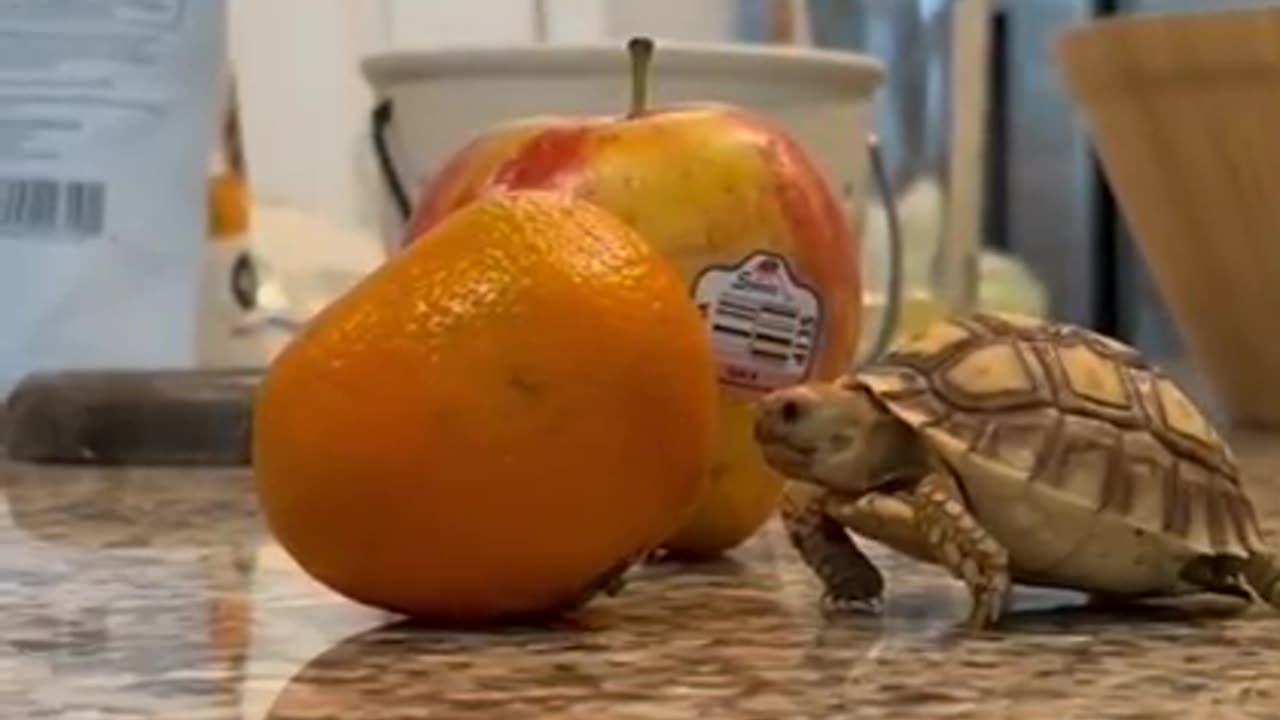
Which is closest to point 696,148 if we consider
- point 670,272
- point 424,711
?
point 670,272

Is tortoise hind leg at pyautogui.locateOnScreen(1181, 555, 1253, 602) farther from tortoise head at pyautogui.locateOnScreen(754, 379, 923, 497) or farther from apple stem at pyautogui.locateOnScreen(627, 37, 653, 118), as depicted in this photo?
apple stem at pyautogui.locateOnScreen(627, 37, 653, 118)

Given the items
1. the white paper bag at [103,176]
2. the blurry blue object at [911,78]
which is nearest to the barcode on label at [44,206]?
the white paper bag at [103,176]

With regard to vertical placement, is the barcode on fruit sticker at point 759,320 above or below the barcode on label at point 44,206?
above

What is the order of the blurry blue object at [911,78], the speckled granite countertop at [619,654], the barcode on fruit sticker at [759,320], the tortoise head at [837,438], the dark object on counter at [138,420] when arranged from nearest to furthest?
the speckled granite countertop at [619,654], the tortoise head at [837,438], the barcode on fruit sticker at [759,320], the dark object on counter at [138,420], the blurry blue object at [911,78]

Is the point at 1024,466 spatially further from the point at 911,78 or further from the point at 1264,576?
the point at 911,78

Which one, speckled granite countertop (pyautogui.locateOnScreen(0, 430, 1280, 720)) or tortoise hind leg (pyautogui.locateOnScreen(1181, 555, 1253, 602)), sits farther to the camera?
tortoise hind leg (pyautogui.locateOnScreen(1181, 555, 1253, 602))

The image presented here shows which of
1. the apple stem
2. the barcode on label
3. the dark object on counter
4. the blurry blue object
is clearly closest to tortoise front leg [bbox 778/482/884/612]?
the apple stem

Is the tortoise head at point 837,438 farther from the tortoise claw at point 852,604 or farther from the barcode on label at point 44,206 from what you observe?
the barcode on label at point 44,206

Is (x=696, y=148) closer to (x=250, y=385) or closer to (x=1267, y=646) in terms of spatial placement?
(x=1267, y=646)
